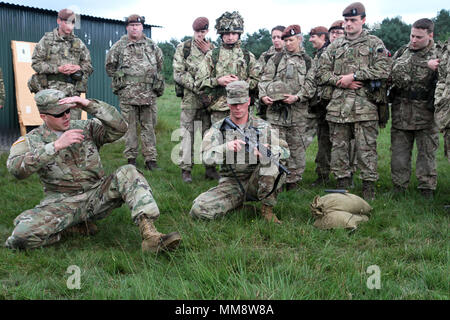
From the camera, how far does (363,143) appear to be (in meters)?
5.82

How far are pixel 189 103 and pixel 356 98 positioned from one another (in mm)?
2700

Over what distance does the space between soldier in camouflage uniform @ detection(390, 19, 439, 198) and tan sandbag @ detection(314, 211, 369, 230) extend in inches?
66.0

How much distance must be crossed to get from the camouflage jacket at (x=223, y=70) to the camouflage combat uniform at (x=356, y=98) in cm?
114

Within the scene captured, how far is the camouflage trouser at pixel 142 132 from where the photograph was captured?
25.1 ft

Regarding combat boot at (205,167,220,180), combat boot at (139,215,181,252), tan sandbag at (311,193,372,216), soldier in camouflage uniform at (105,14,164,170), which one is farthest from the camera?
soldier in camouflage uniform at (105,14,164,170)

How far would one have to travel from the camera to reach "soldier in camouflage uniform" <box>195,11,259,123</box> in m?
6.58

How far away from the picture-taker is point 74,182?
4.34 m

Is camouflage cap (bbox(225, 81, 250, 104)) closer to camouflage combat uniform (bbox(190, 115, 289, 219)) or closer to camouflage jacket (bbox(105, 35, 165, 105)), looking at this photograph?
A: camouflage combat uniform (bbox(190, 115, 289, 219))

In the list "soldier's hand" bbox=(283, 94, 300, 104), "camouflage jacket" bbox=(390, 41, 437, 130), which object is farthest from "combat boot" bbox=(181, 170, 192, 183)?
"camouflage jacket" bbox=(390, 41, 437, 130)

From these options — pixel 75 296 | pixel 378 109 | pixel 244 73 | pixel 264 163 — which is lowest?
pixel 75 296

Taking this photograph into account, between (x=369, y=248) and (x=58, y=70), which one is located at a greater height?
(x=58, y=70)

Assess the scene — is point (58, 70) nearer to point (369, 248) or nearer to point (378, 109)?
point (378, 109)
